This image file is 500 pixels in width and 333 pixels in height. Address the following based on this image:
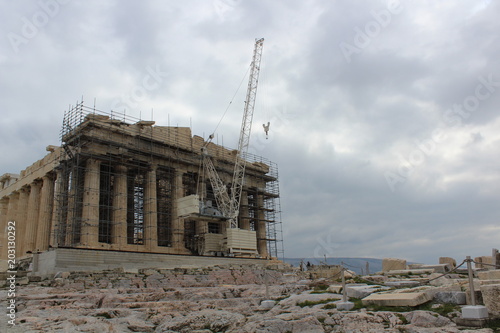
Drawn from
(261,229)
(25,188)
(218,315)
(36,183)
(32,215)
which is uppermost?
(36,183)

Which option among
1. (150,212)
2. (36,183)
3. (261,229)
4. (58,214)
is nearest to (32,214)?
(36,183)

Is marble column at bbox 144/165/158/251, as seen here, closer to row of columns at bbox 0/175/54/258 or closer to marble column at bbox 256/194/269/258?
row of columns at bbox 0/175/54/258

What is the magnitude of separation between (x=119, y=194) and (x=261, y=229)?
72.5 feet

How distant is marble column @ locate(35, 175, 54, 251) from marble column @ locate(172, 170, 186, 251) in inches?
469

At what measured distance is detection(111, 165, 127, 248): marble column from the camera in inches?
1513

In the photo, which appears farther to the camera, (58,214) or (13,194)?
(13,194)

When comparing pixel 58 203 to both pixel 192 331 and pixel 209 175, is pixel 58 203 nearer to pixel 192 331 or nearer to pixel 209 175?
pixel 209 175

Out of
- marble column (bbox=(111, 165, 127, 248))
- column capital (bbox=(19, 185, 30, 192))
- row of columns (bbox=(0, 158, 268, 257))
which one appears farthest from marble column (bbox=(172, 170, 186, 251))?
column capital (bbox=(19, 185, 30, 192))

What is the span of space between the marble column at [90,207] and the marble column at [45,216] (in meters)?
7.40

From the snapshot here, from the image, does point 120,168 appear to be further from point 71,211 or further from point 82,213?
point 71,211

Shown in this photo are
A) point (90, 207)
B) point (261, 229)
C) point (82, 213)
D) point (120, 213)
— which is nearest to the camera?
point (90, 207)

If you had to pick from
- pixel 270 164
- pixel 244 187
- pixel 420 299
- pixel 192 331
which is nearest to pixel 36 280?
pixel 192 331

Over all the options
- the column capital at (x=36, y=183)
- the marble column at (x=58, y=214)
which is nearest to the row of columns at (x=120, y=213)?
the marble column at (x=58, y=214)

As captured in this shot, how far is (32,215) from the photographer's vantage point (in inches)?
1730
